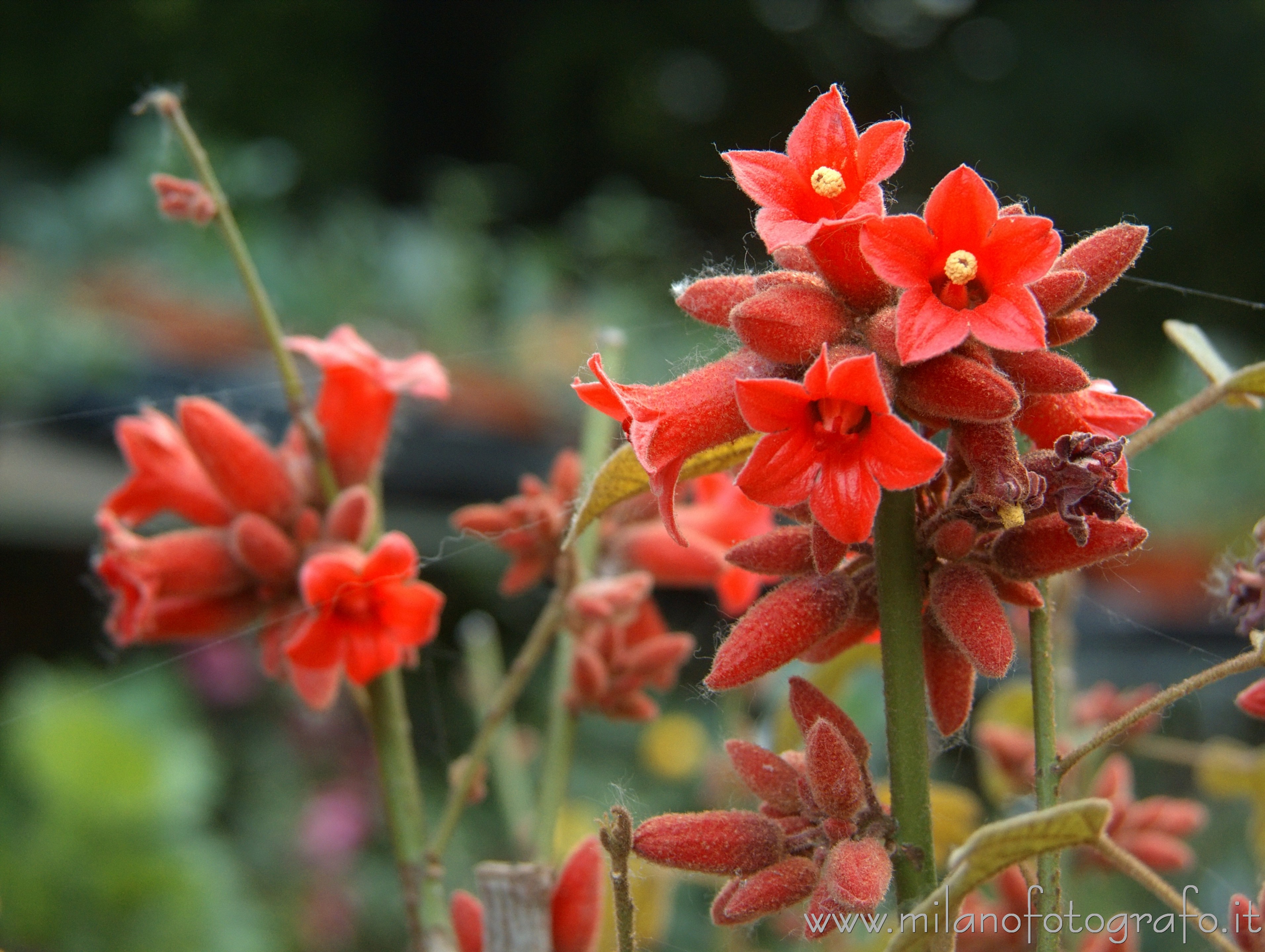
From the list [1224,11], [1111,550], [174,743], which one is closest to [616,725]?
[174,743]

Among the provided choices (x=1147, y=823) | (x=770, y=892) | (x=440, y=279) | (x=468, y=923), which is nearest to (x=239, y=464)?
(x=468, y=923)

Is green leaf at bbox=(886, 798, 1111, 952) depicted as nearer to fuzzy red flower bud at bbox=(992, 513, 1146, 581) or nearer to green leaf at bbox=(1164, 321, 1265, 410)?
fuzzy red flower bud at bbox=(992, 513, 1146, 581)

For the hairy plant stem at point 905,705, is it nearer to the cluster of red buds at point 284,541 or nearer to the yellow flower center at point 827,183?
the yellow flower center at point 827,183

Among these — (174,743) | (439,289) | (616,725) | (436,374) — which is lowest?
(616,725)

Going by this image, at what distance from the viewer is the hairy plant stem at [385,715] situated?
48 cm

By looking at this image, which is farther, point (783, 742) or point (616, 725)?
point (616, 725)

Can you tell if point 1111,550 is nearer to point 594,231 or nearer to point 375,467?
point 375,467

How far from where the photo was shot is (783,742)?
22.5 inches

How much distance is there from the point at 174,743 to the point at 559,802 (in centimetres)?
147

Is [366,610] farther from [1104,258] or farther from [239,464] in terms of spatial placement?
[1104,258]

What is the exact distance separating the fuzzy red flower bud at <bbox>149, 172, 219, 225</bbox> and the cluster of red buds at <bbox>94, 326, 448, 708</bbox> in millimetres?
74

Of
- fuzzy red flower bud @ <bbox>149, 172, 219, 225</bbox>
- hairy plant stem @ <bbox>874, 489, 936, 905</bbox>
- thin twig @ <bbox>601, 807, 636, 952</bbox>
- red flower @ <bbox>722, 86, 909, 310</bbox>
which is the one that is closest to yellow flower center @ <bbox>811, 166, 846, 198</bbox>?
red flower @ <bbox>722, 86, 909, 310</bbox>

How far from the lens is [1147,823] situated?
0.60 meters

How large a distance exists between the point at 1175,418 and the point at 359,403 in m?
0.40
